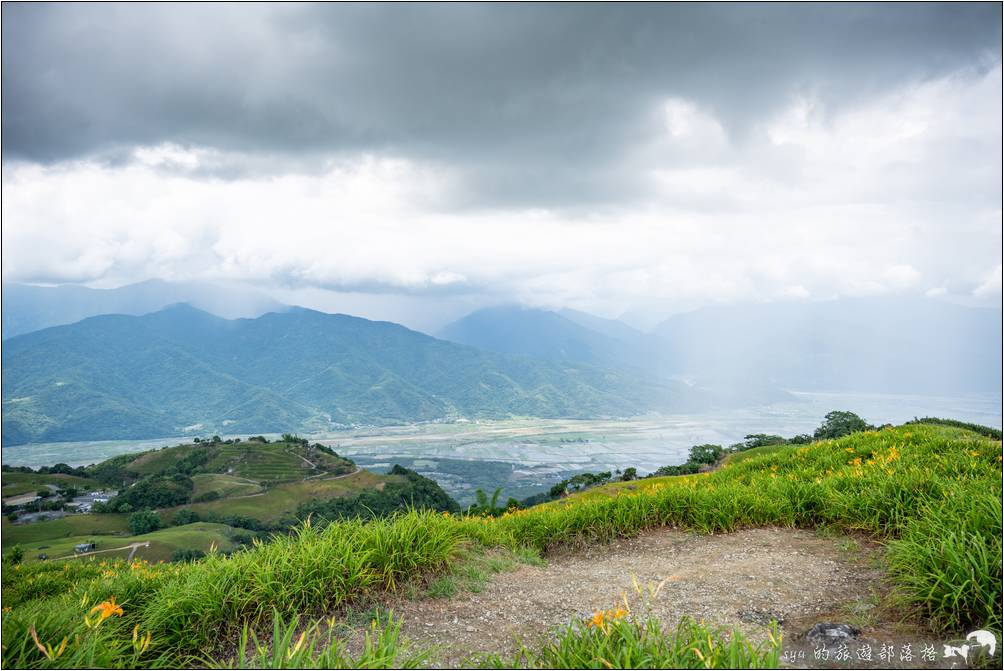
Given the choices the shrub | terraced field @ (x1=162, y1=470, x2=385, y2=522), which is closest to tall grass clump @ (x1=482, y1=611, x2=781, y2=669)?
terraced field @ (x1=162, y1=470, x2=385, y2=522)

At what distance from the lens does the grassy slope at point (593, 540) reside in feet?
14.0

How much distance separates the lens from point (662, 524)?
754 centimetres

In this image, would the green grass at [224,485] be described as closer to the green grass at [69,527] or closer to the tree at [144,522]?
the green grass at [69,527]

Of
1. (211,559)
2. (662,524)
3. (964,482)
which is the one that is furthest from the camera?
(662,524)

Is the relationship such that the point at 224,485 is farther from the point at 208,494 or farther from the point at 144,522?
the point at 144,522

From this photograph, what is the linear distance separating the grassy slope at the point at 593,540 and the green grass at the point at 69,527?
105599mm

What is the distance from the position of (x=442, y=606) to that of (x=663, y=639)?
2315mm

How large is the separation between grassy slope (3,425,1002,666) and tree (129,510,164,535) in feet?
325

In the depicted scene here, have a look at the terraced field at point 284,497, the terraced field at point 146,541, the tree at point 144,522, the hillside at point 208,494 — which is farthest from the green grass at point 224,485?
the terraced field at point 146,541

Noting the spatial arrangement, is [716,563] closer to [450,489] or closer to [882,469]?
[882,469]

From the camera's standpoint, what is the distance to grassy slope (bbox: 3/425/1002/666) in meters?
4.27

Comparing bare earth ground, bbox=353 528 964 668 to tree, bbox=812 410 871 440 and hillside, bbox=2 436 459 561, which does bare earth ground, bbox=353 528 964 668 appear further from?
hillside, bbox=2 436 459 561

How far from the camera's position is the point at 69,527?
307 ft

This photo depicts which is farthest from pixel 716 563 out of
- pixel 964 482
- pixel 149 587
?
pixel 149 587
